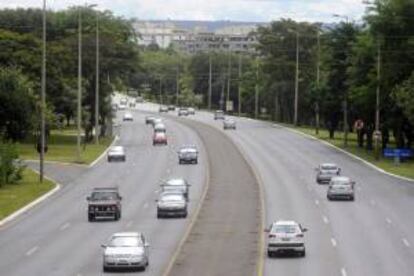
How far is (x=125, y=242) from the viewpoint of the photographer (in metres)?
41.0

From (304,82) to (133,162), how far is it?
85.8 m

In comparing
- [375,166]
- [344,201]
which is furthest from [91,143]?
[344,201]

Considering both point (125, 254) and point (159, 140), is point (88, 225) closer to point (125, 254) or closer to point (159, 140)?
point (125, 254)

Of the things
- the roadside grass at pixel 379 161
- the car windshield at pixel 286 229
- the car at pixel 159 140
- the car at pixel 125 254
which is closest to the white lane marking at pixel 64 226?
the car windshield at pixel 286 229

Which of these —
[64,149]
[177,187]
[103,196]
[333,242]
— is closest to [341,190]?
[177,187]

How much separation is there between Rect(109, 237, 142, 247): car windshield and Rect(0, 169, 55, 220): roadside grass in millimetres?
21236

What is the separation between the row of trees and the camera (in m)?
98.9

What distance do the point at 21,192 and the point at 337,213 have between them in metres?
21.7

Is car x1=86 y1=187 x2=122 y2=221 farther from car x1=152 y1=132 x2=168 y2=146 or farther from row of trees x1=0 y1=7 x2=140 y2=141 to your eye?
car x1=152 y1=132 x2=168 y2=146

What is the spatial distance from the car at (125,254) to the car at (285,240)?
5.51 m

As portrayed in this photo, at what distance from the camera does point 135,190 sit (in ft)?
254

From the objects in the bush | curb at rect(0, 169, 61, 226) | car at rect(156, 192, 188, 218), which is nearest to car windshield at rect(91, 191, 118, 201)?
car at rect(156, 192, 188, 218)

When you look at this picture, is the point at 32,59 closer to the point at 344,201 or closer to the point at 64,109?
the point at 64,109

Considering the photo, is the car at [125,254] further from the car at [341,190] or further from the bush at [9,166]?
the bush at [9,166]
